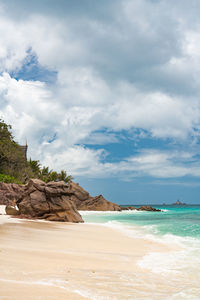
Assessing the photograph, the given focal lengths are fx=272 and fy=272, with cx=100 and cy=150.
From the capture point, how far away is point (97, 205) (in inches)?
2279

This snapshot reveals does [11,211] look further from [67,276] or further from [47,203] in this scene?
[67,276]

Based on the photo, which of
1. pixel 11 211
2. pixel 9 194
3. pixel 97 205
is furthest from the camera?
pixel 97 205

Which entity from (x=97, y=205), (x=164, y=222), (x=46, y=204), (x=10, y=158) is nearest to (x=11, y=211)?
(x=46, y=204)

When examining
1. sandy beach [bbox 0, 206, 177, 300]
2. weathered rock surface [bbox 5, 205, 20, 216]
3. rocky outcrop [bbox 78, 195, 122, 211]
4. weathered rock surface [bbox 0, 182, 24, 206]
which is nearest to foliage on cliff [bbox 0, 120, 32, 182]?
weathered rock surface [bbox 0, 182, 24, 206]

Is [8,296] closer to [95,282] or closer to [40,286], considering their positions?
[40,286]

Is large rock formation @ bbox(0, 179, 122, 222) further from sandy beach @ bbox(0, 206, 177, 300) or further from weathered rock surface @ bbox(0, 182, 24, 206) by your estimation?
sandy beach @ bbox(0, 206, 177, 300)

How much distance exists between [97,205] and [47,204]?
136ft

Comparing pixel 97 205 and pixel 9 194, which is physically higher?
pixel 9 194

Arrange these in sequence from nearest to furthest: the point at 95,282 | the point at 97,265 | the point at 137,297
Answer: the point at 137,297, the point at 95,282, the point at 97,265

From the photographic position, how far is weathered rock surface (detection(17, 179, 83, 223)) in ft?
56.0

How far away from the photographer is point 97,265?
5.55 m

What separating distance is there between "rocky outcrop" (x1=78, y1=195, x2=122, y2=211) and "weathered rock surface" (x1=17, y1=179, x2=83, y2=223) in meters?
39.8

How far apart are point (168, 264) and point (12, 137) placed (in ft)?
131

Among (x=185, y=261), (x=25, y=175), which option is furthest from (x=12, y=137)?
(x=185, y=261)
